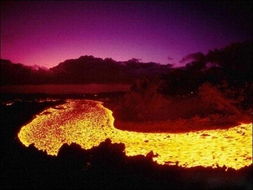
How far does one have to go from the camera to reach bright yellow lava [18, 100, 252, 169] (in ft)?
28.1

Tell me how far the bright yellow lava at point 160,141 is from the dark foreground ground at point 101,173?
0.54 meters

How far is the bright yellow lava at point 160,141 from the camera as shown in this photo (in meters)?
8.56

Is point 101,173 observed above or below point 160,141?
below

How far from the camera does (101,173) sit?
7816 mm

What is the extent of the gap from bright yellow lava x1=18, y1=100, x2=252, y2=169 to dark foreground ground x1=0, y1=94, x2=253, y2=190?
54 centimetres

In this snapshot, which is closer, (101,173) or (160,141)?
(101,173)

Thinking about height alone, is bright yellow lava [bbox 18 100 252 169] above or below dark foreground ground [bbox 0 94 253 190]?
above

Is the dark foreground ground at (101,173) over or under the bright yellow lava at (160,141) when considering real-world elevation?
under

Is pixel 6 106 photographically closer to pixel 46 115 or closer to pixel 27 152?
pixel 46 115

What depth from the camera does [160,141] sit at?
10.7m

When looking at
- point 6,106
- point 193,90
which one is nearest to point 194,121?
point 193,90

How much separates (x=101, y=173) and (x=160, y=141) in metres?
3.34

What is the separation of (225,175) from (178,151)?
6.09 ft

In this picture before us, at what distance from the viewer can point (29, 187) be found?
752cm
